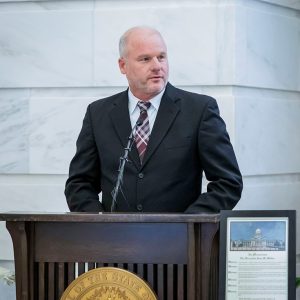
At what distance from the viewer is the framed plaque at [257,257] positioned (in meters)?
2.75

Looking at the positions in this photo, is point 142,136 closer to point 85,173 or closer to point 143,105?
point 143,105

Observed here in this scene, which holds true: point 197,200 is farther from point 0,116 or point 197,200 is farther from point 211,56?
point 0,116

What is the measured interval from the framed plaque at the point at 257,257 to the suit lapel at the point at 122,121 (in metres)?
0.77

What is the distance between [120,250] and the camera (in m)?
2.79

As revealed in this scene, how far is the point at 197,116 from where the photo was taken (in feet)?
11.6

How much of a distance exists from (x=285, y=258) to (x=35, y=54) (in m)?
2.93

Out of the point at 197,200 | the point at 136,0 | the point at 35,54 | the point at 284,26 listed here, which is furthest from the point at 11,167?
the point at 197,200

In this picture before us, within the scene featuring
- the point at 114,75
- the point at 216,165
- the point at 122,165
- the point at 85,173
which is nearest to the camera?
the point at 122,165

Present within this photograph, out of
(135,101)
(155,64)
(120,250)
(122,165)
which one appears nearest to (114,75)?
(135,101)

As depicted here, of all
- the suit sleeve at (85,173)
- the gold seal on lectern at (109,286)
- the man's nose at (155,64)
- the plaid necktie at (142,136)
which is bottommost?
the gold seal on lectern at (109,286)

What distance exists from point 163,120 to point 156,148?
0.12 m

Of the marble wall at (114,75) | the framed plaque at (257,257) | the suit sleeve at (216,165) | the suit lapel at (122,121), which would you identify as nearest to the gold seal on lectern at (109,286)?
the framed plaque at (257,257)

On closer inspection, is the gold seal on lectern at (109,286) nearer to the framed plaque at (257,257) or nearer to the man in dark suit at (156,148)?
the framed plaque at (257,257)

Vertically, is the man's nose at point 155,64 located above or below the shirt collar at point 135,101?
above
